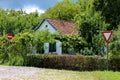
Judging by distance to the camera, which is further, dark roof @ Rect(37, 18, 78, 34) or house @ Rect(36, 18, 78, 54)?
dark roof @ Rect(37, 18, 78, 34)

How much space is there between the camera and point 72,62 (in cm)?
2741

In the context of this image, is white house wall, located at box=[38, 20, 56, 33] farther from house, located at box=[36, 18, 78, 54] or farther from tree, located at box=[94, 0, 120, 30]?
tree, located at box=[94, 0, 120, 30]

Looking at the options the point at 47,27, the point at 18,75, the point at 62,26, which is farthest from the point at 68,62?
the point at 62,26

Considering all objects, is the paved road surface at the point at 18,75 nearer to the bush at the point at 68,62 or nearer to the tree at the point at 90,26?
the bush at the point at 68,62

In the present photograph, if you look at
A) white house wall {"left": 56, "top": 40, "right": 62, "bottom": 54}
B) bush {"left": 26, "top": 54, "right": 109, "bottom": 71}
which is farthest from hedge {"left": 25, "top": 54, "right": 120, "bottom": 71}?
white house wall {"left": 56, "top": 40, "right": 62, "bottom": 54}

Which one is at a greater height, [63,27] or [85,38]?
[63,27]

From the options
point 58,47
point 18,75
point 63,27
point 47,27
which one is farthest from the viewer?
point 63,27

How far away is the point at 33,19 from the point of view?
6425cm

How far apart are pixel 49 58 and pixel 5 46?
5873mm

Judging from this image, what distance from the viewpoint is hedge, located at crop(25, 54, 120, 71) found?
25375 millimetres

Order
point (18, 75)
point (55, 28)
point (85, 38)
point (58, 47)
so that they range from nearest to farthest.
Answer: point (18, 75), point (85, 38), point (58, 47), point (55, 28)

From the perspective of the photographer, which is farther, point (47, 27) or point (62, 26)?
point (62, 26)

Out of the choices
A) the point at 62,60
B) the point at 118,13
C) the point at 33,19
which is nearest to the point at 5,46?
the point at 62,60

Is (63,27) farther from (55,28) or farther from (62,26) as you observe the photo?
(55,28)
